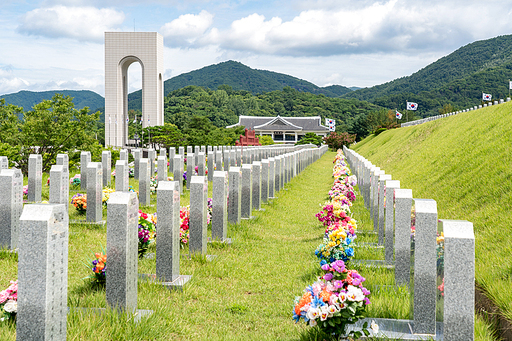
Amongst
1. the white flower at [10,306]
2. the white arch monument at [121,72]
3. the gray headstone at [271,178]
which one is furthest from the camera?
the white arch monument at [121,72]

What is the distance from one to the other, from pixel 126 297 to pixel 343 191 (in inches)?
298

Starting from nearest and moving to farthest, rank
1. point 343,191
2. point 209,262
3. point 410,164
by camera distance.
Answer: point 209,262 < point 343,191 < point 410,164

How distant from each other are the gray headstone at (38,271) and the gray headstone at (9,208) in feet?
13.0

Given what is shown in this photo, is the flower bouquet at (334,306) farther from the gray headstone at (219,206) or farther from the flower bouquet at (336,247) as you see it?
the gray headstone at (219,206)

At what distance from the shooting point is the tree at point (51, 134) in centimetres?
1596

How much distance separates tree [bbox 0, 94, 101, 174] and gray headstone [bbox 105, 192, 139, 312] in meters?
12.9

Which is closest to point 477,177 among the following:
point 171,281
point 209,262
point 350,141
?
Answer: point 209,262

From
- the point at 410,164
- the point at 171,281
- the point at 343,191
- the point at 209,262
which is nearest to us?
the point at 171,281

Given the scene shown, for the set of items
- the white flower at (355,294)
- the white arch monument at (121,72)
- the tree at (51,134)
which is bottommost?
the white flower at (355,294)

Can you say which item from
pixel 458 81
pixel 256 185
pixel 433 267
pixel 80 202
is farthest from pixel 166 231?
pixel 458 81

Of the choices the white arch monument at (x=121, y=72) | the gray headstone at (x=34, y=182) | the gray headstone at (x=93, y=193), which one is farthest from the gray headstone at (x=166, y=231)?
the white arch monument at (x=121, y=72)

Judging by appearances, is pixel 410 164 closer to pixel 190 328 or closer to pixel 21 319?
pixel 190 328

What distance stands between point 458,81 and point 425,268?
116006 millimetres

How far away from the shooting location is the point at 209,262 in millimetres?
6109
